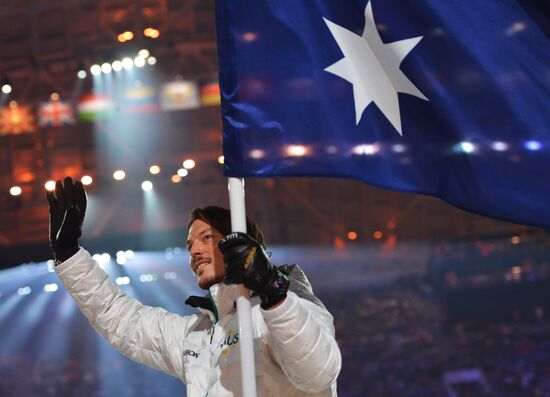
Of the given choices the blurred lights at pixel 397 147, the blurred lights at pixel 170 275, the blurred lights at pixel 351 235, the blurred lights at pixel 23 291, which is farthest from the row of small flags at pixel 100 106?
the blurred lights at pixel 397 147

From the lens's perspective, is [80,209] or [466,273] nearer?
[80,209]

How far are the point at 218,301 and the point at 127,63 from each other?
6183 mm

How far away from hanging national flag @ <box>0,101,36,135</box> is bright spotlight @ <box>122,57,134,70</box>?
903 millimetres

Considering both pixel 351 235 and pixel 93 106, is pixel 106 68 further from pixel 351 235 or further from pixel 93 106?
pixel 351 235

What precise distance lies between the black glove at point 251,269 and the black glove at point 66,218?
1.70 ft

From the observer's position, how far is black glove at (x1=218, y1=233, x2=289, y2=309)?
55.0 inches

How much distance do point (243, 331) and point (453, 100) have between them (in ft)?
1.80

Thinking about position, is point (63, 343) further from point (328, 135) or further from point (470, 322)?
point (328, 135)

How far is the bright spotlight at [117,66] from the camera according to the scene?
24.9 ft

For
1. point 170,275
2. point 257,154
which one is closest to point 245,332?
point 257,154

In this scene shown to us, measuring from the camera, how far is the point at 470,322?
7.79 m

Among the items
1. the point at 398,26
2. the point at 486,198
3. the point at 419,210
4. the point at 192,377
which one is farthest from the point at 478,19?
the point at 419,210

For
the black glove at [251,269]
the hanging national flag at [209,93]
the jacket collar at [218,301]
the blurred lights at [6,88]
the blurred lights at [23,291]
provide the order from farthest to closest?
the blurred lights at [23,291]
the blurred lights at [6,88]
the hanging national flag at [209,93]
the jacket collar at [218,301]
the black glove at [251,269]

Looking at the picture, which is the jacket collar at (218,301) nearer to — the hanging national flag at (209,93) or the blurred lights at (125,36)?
the hanging national flag at (209,93)
